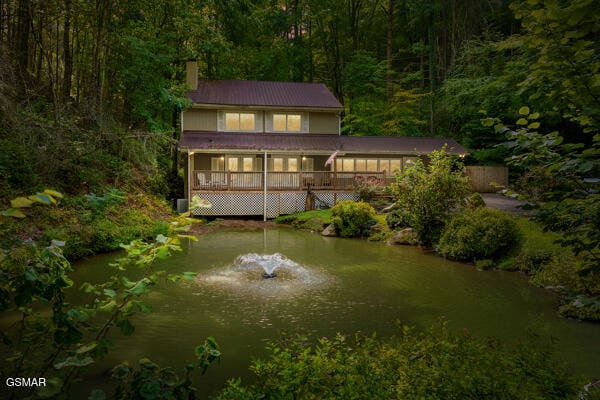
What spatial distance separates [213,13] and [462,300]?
28414 mm

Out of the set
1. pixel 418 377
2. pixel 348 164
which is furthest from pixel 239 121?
pixel 418 377

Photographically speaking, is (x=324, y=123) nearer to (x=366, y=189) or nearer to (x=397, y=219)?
(x=366, y=189)

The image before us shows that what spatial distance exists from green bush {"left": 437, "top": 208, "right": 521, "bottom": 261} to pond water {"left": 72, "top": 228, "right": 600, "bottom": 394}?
0.63 metres

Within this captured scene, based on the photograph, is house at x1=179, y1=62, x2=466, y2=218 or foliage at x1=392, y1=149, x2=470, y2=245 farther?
house at x1=179, y1=62, x2=466, y2=218

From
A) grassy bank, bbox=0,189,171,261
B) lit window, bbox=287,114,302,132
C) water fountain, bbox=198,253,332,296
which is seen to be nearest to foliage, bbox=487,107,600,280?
water fountain, bbox=198,253,332,296

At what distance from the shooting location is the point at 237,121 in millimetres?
26094

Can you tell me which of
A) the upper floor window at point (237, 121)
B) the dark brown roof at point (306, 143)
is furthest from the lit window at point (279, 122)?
the upper floor window at point (237, 121)

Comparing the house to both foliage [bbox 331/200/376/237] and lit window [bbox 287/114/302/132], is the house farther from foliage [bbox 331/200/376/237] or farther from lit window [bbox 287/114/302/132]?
foliage [bbox 331/200/376/237]

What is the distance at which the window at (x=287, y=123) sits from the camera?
86.8 ft

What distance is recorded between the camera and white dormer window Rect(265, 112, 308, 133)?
86.7ft

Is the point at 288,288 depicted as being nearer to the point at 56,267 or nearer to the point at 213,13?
the point at 56,267

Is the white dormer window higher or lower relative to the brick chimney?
lower

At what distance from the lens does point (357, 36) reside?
129 feet

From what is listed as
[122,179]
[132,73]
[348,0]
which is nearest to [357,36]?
[348,0]
